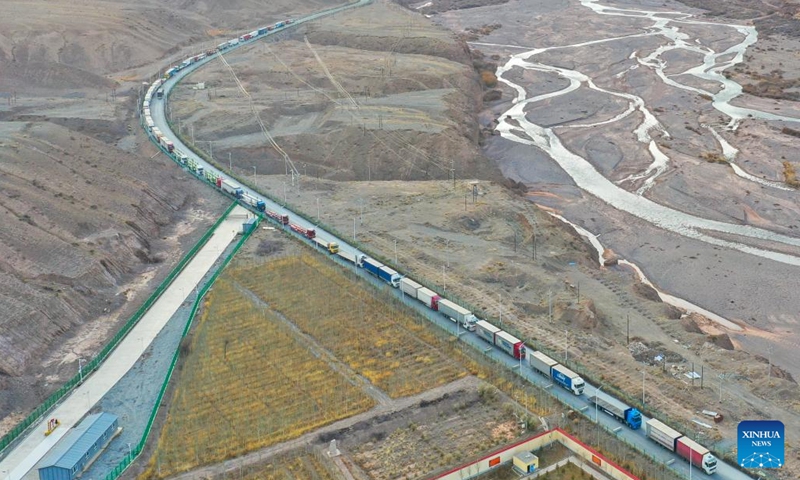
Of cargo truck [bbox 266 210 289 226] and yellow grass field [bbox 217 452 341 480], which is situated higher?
cargo truck [bbox 266 210 289 226]

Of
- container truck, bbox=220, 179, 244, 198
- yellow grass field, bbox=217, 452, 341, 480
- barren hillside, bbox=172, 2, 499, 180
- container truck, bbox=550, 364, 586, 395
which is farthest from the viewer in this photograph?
barren hillside, bbox=172, 2, 499, 180

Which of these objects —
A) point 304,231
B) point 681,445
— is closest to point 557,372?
point 681,445

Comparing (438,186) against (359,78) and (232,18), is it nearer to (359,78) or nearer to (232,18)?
(359,78)

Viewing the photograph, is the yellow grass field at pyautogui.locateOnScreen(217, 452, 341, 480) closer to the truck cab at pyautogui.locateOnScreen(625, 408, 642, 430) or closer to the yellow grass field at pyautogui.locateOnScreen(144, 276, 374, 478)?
the yellow grass field at pyautogui.locateOnScreen(144, 276, 374, 478)

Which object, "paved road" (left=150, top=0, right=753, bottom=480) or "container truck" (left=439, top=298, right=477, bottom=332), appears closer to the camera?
"paved road" (left=150, top=0, right=753, bottom=480)

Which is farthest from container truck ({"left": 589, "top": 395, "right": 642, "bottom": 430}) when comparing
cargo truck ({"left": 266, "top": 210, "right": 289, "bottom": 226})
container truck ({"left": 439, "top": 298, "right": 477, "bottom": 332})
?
cargo truck ({"left": 266, "top": 210, "right": 289, "bottom": 226})

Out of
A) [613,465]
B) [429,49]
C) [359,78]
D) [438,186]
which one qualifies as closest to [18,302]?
[613,465]

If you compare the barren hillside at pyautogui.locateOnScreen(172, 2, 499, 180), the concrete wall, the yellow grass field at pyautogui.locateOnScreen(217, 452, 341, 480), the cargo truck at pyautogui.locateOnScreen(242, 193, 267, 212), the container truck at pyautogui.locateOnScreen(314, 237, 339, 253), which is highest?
the barren hillside at pyautogui.locateOnScreen(172, 2, 499, 180)
